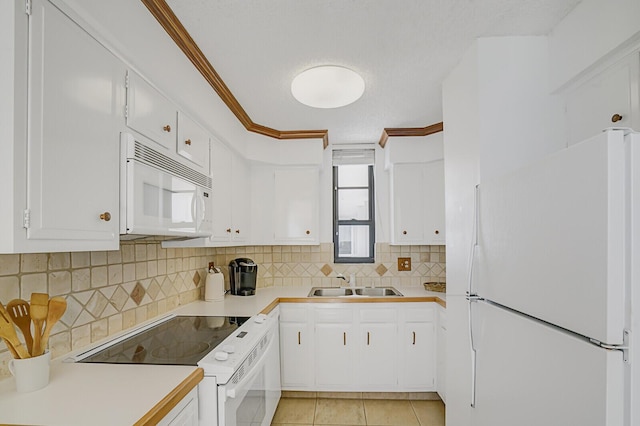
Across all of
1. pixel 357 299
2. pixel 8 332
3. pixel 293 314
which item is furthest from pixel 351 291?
pixel 8 332

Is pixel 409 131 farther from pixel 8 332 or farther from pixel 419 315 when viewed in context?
pixel 8 332

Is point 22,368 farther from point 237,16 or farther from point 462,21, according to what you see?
point 462,21

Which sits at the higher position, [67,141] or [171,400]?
[67,141]

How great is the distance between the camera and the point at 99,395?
3.60ft

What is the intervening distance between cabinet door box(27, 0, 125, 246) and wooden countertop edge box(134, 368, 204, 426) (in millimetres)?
557

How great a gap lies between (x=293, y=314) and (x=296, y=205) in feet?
3.44

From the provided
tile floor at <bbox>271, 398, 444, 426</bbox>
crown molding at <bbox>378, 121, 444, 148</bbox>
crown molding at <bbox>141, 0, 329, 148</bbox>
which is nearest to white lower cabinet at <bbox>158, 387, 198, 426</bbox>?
tile floor at <bbox>271, 398, 444, 426</bbox>

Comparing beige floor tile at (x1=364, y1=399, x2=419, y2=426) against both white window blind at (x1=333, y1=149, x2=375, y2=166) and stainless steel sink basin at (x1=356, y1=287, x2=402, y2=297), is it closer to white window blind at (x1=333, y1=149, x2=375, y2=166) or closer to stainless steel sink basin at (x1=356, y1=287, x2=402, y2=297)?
stainless steel sink basin at (x1=356, y1=287, x2=402, y2=297)

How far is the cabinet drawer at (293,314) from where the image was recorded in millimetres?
2961

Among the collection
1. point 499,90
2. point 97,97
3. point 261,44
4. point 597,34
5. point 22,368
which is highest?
point 261,44

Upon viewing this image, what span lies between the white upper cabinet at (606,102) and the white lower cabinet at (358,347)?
179 cm

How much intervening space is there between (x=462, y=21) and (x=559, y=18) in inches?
18.3

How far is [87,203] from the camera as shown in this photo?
1.15m

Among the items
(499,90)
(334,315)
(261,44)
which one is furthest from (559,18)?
(334,315)
